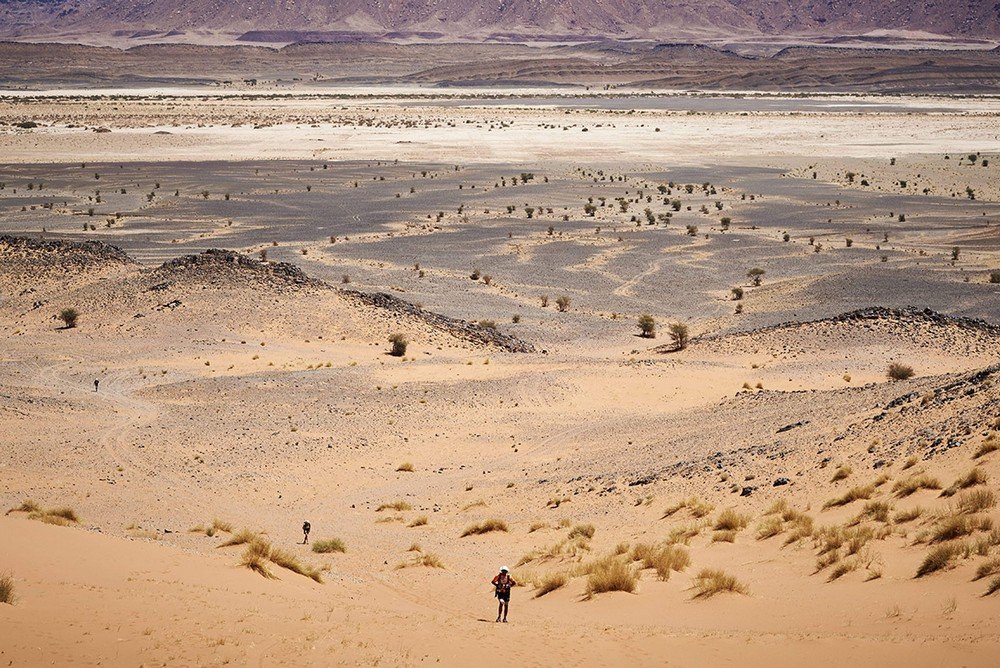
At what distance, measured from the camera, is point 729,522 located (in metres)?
14.6

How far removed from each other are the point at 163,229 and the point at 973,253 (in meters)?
35.5

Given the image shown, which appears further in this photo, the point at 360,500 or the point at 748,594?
the point at 360,500

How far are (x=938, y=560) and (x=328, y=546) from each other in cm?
796

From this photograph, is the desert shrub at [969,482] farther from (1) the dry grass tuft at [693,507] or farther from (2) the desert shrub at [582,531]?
(2) the desert shrub at [582,531]

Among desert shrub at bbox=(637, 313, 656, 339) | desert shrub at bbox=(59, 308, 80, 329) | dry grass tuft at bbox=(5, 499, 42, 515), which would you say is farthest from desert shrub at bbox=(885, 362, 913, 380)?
desert shrub at bbox=(59, 308, 80, 329)

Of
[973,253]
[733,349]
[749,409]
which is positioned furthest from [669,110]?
[749,409]

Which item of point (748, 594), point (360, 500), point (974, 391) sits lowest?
point (360, 500)

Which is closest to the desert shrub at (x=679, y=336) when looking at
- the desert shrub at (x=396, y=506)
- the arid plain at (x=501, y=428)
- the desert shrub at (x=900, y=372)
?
the arid plain at (x=501, y=428)

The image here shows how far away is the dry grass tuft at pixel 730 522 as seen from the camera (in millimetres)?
14594

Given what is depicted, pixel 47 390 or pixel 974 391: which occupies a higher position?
pixel 974 391

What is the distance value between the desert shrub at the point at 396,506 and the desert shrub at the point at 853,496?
6.70m

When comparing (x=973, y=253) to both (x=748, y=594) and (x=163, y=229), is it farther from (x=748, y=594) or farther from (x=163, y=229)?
(x=748, y=594)

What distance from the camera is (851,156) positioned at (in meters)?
84.8

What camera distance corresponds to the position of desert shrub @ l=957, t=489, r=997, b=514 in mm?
12516
